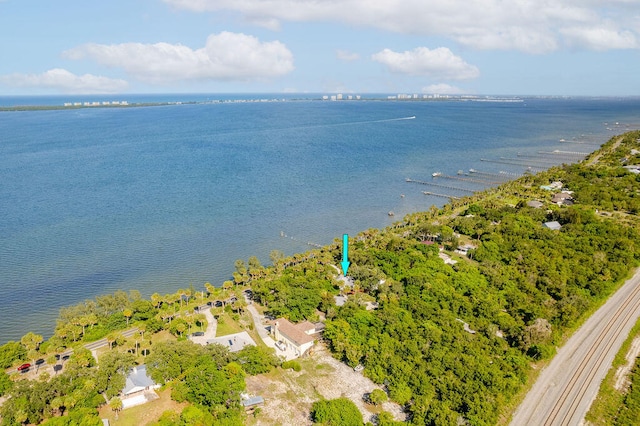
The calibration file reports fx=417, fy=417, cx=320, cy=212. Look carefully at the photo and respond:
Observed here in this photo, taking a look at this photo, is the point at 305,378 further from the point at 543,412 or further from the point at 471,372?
the point at 543,412

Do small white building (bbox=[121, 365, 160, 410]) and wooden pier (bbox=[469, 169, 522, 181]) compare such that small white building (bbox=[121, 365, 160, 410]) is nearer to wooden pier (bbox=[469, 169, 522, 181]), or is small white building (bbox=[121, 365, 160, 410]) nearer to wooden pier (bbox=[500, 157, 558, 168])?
wooden pier (bbox=[469, 169, 522, 181])

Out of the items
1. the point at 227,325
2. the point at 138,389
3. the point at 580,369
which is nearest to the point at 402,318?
the point at 580,369

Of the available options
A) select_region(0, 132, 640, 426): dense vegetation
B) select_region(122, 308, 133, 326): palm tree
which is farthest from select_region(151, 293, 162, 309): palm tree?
select_region(122, 308, 133, 326): palm tree

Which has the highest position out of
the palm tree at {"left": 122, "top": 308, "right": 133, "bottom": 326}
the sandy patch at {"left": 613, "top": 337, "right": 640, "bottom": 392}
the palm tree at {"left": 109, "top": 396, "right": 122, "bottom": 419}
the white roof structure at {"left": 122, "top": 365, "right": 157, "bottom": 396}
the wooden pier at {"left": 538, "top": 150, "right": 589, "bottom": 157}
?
the wooden pier at {"left": 538, "top": 150, "right": 589, "bottom": 157}

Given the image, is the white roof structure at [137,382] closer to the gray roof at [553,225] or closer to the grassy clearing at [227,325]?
the grassy clearing at [227,325]

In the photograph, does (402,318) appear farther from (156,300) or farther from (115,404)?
(156,300)

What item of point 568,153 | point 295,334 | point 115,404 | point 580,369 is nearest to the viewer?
point 115,404
